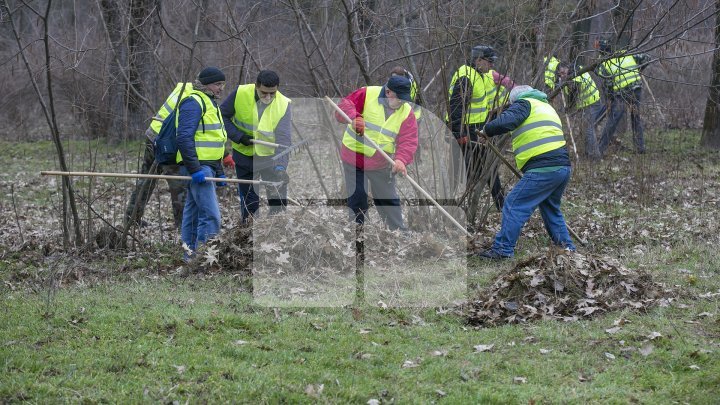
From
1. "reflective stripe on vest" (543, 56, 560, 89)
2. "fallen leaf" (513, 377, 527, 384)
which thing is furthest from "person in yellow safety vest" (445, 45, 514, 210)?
"fallen leaf" (513, 377, 527, 384)

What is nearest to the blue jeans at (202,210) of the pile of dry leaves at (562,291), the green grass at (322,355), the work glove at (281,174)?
the work glove at (281,174)

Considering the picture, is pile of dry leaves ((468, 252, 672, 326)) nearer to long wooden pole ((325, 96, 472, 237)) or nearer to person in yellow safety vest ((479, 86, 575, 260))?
person in yellow safety vest ((479, 86, 575, 260))

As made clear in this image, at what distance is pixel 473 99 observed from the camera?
9.97 metres

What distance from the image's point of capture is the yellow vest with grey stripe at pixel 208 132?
8648mm

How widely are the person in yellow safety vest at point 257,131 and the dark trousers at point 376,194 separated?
2.46ft

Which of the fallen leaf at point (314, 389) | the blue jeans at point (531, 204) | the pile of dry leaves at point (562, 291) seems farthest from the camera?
the blue jeans at point (531, 204)

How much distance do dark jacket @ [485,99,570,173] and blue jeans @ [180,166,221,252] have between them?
2.88 meters

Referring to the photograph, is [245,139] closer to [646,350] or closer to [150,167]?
[150,167]

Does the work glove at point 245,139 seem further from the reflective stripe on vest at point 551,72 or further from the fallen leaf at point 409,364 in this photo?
the fallen leaf at point 409,364

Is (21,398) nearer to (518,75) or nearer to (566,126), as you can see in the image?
(518,75)

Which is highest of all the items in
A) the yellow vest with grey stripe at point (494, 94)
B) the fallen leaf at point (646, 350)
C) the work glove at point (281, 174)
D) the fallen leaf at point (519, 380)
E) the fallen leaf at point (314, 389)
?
the yellow vest with grey stripe at point (494, 94)

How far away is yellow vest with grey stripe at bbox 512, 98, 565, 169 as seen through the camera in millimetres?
8508

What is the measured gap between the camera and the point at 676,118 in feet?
57.7

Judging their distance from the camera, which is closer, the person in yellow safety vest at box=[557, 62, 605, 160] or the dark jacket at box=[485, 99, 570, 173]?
the dark jacket at box=[485, 99, 570, 173]
